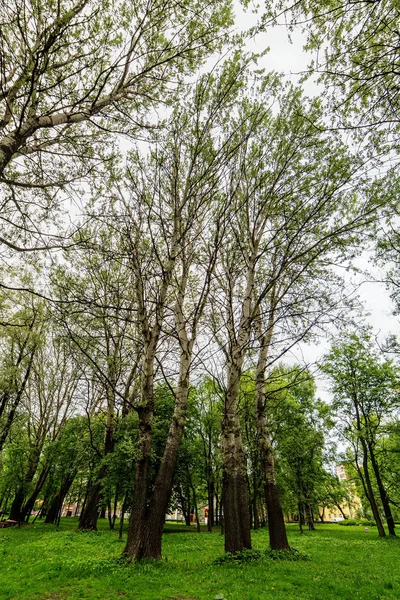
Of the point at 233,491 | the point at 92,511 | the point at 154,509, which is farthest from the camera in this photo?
the point at 92,511

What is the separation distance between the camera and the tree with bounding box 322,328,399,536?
19.3 metres

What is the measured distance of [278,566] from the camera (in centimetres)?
671

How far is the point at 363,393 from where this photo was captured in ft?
65.6

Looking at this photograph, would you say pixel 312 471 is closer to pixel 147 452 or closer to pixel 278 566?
pixel 278 566

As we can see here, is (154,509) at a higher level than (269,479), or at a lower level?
lower

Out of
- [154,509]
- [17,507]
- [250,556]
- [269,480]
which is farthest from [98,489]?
[17,507]

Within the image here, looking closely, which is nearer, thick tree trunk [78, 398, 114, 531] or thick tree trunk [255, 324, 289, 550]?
thick tree trunk [255, 324, 289, 550]

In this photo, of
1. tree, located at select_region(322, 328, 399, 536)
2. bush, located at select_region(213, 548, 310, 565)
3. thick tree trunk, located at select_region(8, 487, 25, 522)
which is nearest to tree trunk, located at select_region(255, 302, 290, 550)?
bush, located at select_region(213, 548, 310, 565)

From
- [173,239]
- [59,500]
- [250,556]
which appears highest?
[173,239]

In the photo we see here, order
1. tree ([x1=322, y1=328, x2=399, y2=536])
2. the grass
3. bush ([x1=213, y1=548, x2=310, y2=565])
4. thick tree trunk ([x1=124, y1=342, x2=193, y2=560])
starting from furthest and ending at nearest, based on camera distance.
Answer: tree ([x1=322, y1=328, x2=399, y2=536]), bush ([x1=213, y1=548, x2=310, y2=565]), thick tree trunk ([x1=124, y1=342, x2=193, y2=560]), the grass

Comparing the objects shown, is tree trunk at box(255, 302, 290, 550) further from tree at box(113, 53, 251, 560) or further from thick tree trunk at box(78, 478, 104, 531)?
thick tree trunk at box(78, 478, 104, 531)

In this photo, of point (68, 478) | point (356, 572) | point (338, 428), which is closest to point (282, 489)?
point (338, 428)

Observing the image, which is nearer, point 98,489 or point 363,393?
point 98,489

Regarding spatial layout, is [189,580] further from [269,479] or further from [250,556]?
[269,479]
